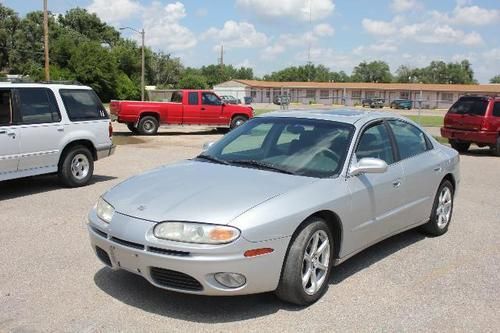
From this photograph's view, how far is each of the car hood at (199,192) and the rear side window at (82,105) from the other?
16.6ft

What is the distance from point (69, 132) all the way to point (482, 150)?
1416cm

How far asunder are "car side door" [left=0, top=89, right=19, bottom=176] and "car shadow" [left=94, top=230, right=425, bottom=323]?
13.7ft

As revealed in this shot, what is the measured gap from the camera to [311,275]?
4.47 metres

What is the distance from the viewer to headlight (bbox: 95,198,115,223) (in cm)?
441

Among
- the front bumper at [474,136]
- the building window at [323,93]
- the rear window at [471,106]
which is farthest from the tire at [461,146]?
the building window at [323,93]

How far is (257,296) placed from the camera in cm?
456

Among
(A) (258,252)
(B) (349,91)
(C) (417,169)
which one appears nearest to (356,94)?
(B) (349,91)

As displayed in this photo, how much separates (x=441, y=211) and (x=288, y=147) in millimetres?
2438

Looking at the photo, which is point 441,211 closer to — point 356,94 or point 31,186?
point 31,186

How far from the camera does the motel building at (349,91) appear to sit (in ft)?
279

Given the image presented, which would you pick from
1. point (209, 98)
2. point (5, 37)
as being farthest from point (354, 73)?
point (209, 98)

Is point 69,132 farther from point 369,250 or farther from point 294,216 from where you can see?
point 294,216

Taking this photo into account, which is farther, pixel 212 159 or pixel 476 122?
pixel 476 122

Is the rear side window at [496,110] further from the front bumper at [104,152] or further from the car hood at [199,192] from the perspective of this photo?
the car hood at [199,192]
